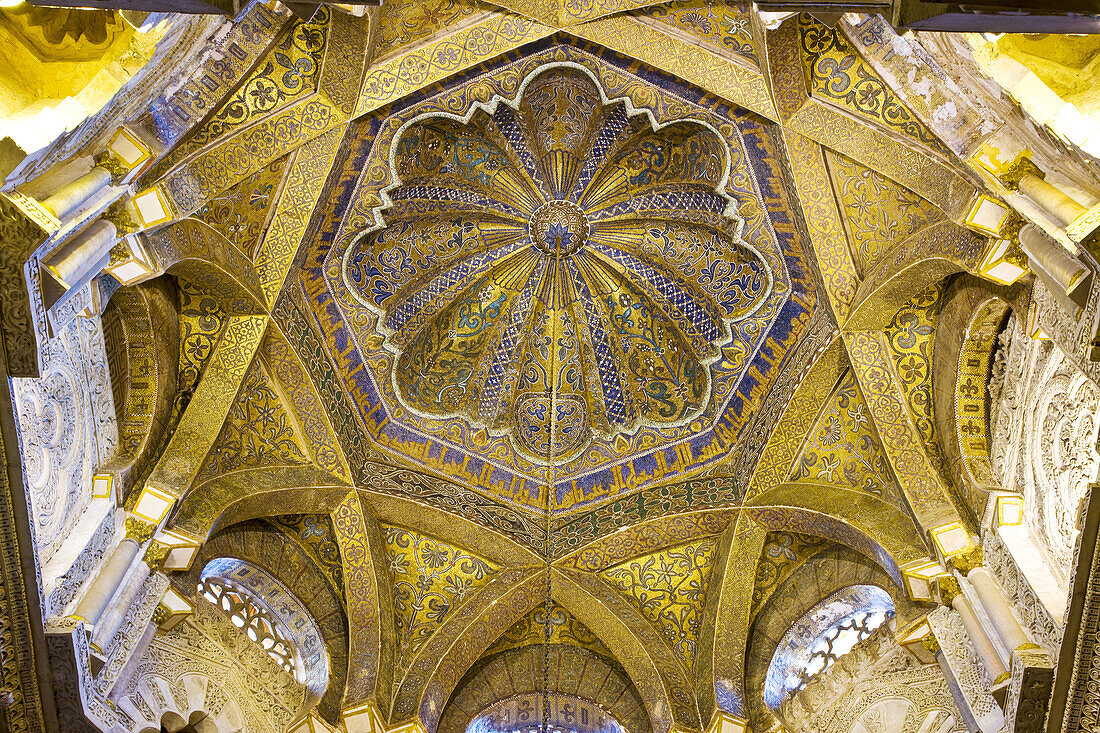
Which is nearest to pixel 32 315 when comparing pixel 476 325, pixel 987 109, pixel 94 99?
pixel 94 99

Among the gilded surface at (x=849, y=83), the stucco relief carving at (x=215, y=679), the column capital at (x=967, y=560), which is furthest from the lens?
the stucco relief carving at (x=215, y=679)

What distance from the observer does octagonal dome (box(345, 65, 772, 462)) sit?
9.50 metres

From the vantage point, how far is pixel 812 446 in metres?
8.79

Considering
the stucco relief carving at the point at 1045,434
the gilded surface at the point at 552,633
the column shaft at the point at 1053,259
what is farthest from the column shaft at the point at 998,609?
the gilded surface at the point at 552,633

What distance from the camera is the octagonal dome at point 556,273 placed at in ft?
31.2

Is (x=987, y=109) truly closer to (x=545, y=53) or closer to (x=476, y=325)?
(x=545, y=53)

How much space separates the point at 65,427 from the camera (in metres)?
6.96

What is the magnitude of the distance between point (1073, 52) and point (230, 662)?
781cm

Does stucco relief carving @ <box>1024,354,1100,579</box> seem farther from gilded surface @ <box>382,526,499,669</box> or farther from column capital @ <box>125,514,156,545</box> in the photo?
column capital @ <box>125,514,156,545</box>

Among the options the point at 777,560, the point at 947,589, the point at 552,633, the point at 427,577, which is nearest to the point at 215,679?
the point at 427,577

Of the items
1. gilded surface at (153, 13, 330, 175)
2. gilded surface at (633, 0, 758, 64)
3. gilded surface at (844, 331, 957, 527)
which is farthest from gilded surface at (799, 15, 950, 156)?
gilded surface at (153, 13, 330, 175)

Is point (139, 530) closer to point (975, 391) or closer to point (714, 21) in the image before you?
point (714, 21)

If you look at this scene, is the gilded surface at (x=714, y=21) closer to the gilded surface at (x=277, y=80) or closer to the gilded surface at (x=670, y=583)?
the gilded surface at (x=277, y=80)

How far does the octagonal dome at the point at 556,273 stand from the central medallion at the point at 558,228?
0.02 metres
